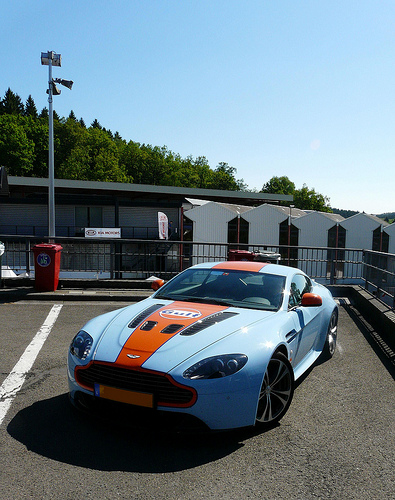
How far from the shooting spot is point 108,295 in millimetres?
9570

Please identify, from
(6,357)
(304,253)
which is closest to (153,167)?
(304,253)

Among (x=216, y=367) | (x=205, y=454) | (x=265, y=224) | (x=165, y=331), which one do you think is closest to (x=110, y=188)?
(x=265, y=224)

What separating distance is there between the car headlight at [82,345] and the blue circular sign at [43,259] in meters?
6.16

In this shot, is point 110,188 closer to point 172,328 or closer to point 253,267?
point 253,267

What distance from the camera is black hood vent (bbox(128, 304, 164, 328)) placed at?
12.7ft

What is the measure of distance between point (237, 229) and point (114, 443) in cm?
2885

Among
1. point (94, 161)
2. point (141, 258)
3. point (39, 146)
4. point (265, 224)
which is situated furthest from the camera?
point (39, 146)

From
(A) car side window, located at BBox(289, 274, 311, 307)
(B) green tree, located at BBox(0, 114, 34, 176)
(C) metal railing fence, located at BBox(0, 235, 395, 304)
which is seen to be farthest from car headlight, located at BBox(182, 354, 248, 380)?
(B) green tree, located at BBox(0, 114, 34, 176)

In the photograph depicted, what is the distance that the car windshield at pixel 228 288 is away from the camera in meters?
4.46

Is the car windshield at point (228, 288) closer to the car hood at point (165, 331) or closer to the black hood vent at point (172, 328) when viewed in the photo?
the car hood at point (165, 331)

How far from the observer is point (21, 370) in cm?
483

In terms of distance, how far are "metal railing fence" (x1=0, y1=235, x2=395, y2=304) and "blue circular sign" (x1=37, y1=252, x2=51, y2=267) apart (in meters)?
0.76

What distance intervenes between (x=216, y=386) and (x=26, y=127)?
333 ft

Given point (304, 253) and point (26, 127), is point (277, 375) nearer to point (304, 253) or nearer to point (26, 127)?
point (304, 253)
